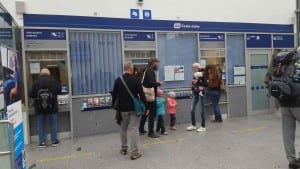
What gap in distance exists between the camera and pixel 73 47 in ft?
25.8

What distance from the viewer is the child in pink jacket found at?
8266 millimetres

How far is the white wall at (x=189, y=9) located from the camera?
771 centimetres

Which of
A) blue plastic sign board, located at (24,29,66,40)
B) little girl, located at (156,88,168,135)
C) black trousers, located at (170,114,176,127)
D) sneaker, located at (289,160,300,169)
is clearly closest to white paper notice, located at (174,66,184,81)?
black trousers, located at (170,114,176,127)

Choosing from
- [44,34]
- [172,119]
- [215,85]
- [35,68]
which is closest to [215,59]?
[215,85]

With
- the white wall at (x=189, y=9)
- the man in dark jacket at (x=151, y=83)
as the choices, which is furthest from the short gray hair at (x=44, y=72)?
the man in dark jacket at (x=151, y=83)

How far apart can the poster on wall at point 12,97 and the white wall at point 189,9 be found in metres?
3.52

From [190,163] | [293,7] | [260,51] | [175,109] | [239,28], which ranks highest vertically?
[293,7]

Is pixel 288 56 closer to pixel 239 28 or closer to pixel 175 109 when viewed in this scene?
pixel 175 109

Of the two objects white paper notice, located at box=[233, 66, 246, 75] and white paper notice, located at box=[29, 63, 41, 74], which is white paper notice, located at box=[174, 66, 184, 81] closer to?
white paper notice, located at box=[233, 66, 246, 75]

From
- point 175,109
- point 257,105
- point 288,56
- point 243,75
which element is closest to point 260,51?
point 243,75

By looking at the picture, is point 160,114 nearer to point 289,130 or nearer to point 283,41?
point 289,130

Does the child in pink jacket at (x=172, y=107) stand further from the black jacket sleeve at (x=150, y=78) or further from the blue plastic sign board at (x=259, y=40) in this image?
the blue plastic sign board at (x=259, y=40)

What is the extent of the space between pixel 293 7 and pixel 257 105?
3436mm

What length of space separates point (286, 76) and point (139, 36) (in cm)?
453
